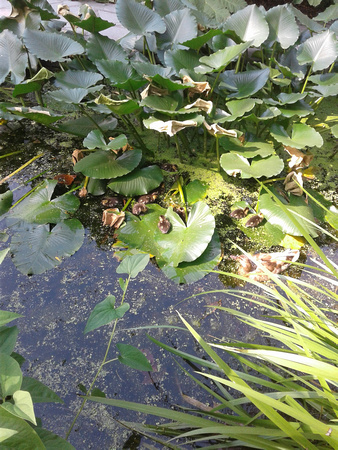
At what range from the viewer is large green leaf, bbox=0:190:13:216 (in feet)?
5.16

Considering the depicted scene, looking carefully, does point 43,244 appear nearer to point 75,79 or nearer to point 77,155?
point 77,155

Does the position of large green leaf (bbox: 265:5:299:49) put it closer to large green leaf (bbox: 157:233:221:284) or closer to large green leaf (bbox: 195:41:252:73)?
large green leaf (bbox: 195:41:252:73)

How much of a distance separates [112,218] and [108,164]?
27 cm

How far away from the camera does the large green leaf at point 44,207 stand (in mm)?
1532

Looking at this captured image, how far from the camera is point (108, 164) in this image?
5.41 feet

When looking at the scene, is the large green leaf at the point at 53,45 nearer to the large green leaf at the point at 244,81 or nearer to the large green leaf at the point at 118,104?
the large green leaf at the point at 118,104

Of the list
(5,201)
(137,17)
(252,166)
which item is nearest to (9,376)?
(5,201)

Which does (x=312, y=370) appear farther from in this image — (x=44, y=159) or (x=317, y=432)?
(x=44, y=159)

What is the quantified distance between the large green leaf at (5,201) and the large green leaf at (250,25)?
1.40m

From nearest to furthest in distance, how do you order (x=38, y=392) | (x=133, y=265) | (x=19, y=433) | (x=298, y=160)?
(x=19, y=433) → (x=38, y=392) → (x=133, y=265) → (x=298, y=160)

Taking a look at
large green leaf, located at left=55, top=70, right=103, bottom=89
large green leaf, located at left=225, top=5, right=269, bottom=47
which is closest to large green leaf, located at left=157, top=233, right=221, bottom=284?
large green leaf, located at left=55, top=70, right=103, bottom=89

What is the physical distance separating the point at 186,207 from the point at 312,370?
1.05 metres

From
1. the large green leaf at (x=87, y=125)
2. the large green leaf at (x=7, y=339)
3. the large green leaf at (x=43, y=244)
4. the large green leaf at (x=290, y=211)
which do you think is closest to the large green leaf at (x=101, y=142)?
the large green leaf at (x=87, y=125)

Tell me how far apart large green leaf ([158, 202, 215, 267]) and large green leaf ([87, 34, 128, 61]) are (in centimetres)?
92
